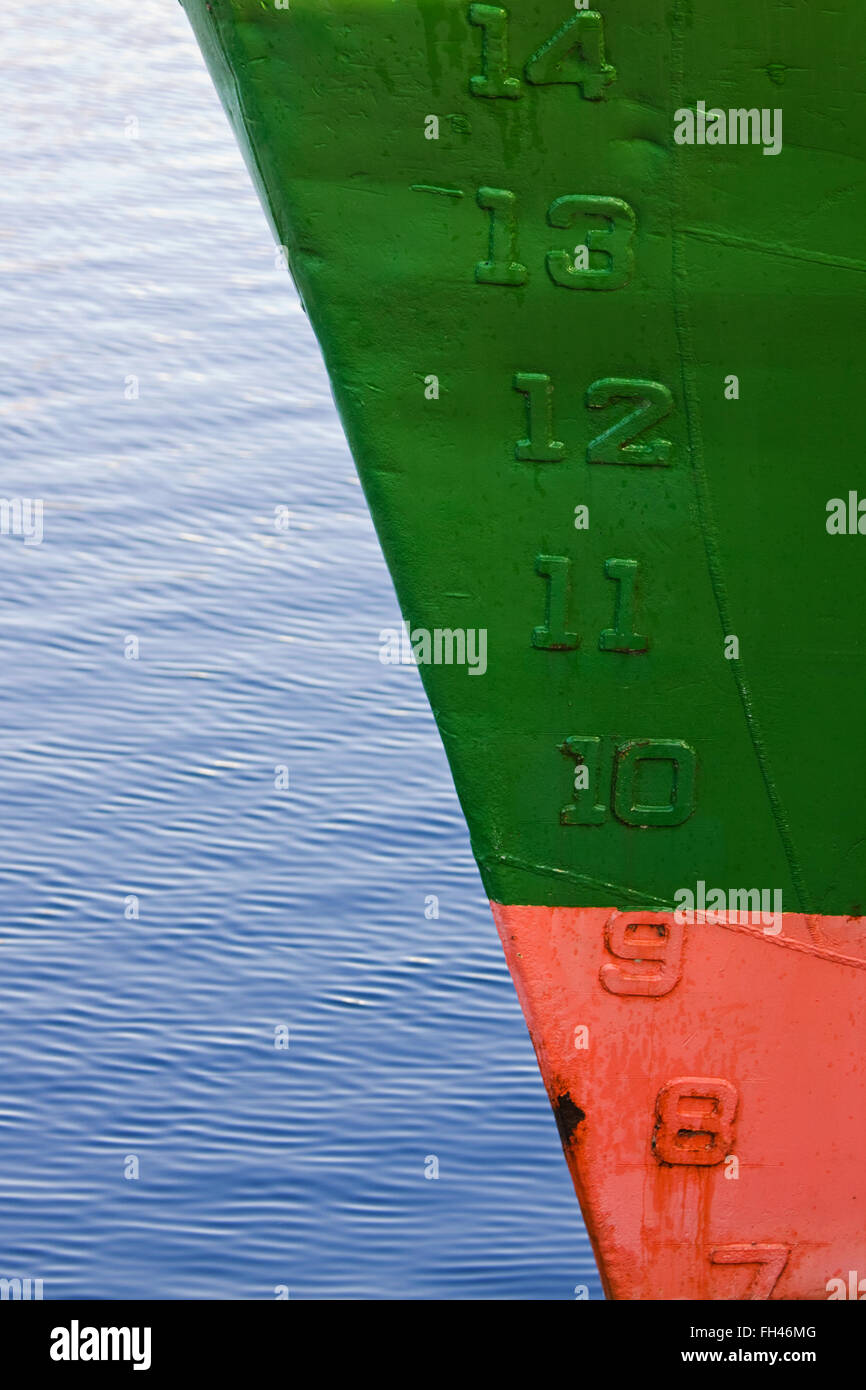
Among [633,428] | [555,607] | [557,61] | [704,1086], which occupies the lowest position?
[704,1086]

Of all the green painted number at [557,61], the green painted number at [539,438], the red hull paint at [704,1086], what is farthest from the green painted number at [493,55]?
the red hull paint at [704,1086]

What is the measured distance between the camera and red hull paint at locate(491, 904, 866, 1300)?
8.74ft

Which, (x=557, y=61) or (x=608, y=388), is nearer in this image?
(x=557, y=61)

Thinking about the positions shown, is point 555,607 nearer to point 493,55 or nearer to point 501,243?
point 501,243

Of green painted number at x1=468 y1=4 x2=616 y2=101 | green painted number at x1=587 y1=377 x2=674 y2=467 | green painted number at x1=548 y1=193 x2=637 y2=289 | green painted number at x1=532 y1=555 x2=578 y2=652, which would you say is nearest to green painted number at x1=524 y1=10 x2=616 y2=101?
green painted number at x1=468 y1=4 x2=616 y2=101

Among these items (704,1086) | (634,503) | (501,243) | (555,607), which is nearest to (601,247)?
(501,243)

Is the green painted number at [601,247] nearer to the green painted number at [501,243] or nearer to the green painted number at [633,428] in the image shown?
the green painted number at [501,243]

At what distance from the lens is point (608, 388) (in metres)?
2.43

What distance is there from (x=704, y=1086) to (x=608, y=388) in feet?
4.21

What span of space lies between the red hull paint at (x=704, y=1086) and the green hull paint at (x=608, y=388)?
9 cm

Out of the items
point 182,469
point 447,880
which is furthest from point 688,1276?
point 182,469

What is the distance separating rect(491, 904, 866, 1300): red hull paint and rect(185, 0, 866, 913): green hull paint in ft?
0.31

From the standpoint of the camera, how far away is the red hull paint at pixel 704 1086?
2664 millimetres

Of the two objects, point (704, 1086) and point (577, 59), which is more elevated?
point (577, 59)
